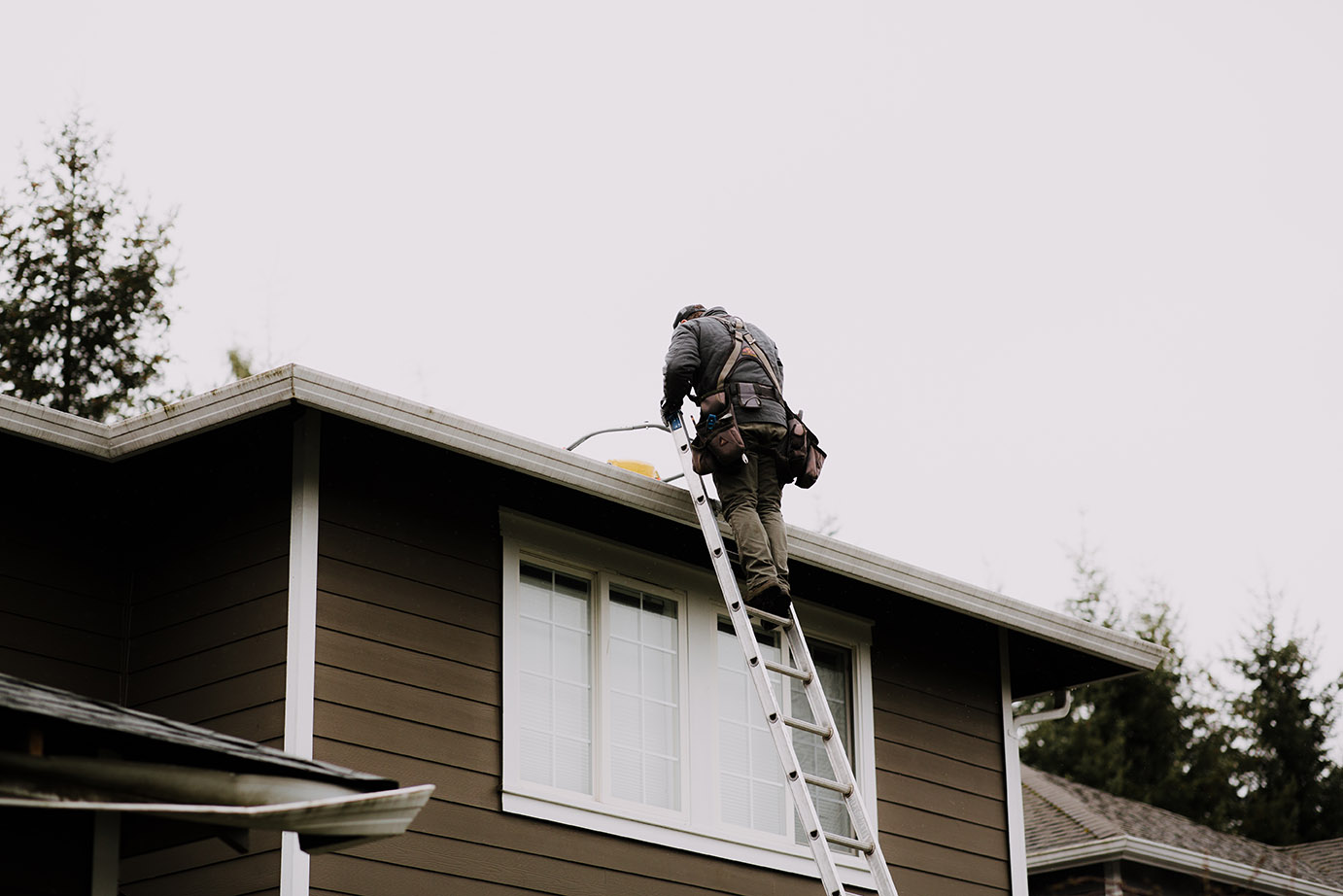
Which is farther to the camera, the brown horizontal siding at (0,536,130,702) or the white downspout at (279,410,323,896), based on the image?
the brown horizontal siding at (0,536,130,702)

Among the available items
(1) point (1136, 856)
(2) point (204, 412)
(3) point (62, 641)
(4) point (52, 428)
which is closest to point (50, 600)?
(3) point (62, 641)

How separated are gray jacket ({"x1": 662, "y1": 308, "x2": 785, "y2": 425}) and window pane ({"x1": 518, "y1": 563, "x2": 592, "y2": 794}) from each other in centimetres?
119

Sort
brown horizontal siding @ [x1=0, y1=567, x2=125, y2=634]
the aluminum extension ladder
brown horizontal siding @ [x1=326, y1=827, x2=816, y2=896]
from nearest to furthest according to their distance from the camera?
the aluminum extension ladder, brown horizontal siding @ [x1=326, y1=827, x2=816, y2=896], brown horizontal siding @ [x1=0, y1=567, x2=125, y2=634]

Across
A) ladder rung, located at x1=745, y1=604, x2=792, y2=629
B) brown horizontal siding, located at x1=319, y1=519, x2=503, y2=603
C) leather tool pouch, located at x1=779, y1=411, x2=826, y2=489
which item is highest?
leather tool pouch, located at x1=779, y1=411, x2=826, y2=489

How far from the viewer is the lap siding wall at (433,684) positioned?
26.4 feet

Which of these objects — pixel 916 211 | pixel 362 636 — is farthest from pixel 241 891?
pixel 916 211

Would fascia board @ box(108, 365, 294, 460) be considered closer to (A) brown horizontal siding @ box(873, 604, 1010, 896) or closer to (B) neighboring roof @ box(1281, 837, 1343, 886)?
(A) brown horizontal siding @ box(873, 604, 1010, 896)

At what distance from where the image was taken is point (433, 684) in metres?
8.43

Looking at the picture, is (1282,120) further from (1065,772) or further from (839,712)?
(839,712)

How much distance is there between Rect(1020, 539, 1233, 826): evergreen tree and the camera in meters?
29.5

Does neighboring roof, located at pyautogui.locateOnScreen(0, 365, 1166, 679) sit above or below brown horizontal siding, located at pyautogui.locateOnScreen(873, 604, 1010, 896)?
above

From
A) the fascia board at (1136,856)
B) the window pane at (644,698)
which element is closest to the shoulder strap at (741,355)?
the window pane at (644,698)

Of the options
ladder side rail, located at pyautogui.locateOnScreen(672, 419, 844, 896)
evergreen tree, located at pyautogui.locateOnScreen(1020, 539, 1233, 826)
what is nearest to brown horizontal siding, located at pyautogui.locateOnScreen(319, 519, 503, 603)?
ladder side rail, located at pyautogui.locateOnScreen(672, 419, 844, 896)

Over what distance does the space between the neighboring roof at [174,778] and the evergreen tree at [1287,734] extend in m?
26.5
